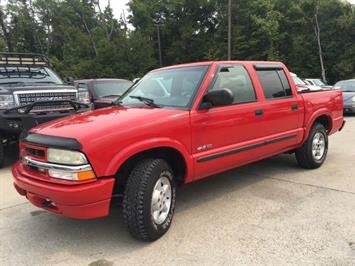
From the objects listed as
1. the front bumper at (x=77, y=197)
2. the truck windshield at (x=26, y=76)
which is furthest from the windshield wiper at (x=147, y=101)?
the truck windshield at (x=26, y=76)

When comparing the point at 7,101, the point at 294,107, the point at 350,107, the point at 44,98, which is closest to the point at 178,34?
the point at 350,107

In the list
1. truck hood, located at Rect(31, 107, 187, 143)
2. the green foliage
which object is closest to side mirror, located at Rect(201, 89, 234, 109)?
truck hood, located at Rect(31, 107, 187, 143)

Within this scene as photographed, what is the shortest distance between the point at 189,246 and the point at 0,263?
5.67 feet

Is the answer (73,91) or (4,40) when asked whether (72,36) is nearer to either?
(4,40)

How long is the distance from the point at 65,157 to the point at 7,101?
397 cm

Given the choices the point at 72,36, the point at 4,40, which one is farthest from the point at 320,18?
the point at 4,40

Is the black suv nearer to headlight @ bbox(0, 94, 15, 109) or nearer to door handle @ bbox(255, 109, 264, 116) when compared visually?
headlight @ bbox(0, 94, 15, 109)

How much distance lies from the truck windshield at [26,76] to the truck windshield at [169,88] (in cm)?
356

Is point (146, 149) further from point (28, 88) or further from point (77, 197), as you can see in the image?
point (28, 88)

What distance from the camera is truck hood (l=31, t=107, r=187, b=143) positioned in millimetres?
3410

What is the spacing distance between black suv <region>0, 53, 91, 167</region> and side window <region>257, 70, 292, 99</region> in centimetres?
337

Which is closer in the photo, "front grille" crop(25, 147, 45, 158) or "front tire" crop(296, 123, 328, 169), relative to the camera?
"front grille" crop(25, 147, 45, 158)

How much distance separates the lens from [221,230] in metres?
3.87

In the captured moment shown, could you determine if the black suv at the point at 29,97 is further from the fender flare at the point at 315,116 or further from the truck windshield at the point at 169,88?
the fender flare at the point at 315,116
